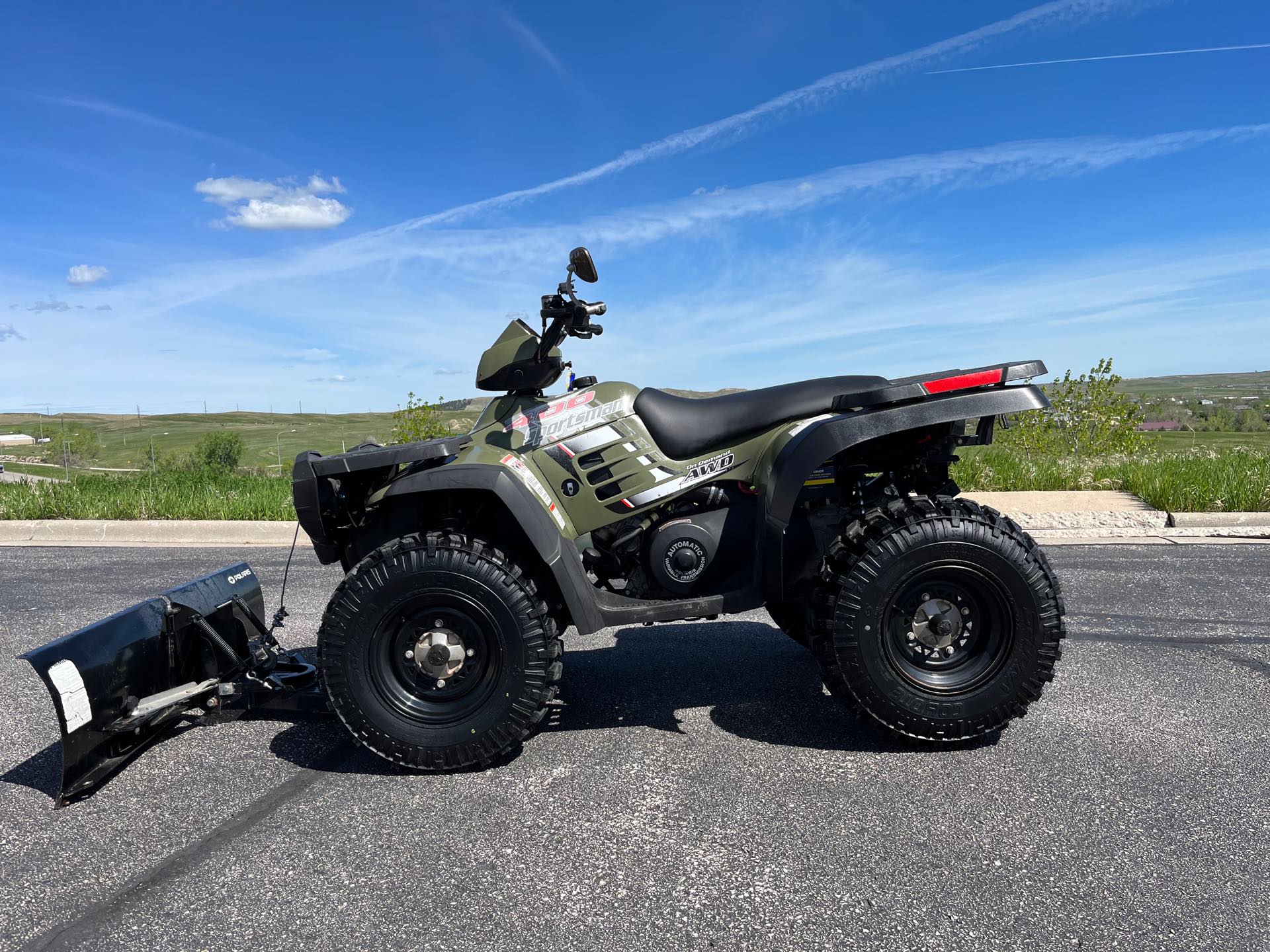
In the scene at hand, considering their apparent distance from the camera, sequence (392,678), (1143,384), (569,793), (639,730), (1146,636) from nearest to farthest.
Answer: (569,793), (392,678), (639,730), (1146,636), (1143,384)

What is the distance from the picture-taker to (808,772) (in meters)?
3.16

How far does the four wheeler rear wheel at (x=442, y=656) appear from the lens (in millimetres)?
3230

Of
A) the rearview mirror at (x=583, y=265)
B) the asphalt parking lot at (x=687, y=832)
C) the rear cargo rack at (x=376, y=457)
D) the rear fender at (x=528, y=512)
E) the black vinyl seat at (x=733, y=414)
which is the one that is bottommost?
the asphalt parking lot at (x=687, y=832)

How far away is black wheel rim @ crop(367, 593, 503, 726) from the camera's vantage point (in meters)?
3.28

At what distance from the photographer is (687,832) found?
2.75 m

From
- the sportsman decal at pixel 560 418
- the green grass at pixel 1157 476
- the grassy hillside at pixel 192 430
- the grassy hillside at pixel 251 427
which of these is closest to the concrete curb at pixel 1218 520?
the green grass at pixel 1157 476

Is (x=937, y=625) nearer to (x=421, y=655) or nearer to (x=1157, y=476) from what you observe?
(x=421, y=655)

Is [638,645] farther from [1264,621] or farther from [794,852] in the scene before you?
[1264,621]

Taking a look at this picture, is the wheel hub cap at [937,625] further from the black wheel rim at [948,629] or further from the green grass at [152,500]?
the green grass at [152,500]

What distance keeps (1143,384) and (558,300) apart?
389 ft

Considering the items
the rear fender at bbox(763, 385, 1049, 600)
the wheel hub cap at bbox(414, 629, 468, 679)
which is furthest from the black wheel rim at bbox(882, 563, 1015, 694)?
the wheel hub cap at bbox(414, 629, 468, 679)

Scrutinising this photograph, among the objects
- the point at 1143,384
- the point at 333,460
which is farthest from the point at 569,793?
the point at 1143,384

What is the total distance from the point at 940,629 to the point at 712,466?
43.8 inches

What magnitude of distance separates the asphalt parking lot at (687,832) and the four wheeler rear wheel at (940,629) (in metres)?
0.18
